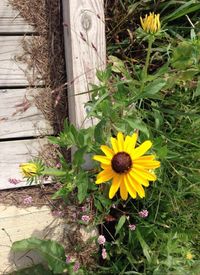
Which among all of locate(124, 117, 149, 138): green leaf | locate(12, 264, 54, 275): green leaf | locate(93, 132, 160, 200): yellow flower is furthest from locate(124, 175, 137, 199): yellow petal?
locate(12, 264, 54, 275): green leaf

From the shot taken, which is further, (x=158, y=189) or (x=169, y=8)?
(x=169, y=8)

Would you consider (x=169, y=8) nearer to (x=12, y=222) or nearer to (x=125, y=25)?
(x=125, y=25)

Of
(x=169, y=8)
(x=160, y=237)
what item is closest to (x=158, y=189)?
(x=160, y=237)

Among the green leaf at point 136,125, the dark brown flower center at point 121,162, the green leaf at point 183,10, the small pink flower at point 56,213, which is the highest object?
the green leaf at point 183,10

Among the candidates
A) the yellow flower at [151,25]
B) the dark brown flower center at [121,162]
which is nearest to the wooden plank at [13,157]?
the dark brown flower center at [121,162]

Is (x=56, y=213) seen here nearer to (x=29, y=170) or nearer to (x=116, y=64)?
(x=29, y=170)

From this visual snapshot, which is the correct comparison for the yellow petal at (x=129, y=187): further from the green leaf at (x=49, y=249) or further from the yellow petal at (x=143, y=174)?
the green leaf at (x=49, y=249)
